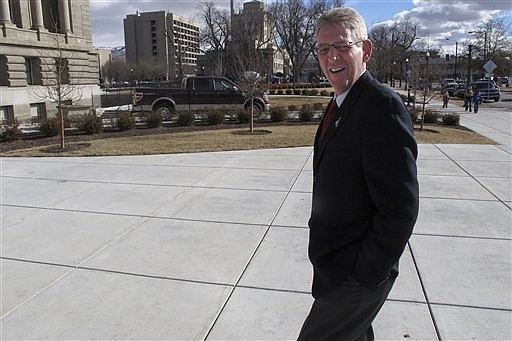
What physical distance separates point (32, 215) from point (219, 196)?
2522 millimetres

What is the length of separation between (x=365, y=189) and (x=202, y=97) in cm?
1790

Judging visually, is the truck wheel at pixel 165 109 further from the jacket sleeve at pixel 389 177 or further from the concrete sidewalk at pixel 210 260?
the jacket sleeve at pixel 389 177

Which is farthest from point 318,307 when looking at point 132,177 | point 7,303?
point 132,177

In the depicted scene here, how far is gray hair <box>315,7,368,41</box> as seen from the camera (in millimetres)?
1821

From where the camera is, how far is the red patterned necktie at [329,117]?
6.45 feet

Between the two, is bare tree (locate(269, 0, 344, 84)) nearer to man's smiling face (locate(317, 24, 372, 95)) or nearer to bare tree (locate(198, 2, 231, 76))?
bare tree (locate(198, 2, 231, 76))

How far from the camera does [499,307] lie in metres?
3.36

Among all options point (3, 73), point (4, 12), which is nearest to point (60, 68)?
point (3, 73)

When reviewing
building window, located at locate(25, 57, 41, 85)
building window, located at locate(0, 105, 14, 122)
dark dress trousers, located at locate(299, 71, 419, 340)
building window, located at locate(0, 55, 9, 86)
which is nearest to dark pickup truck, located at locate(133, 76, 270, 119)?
building window, located at locate(0, 105, 14, 122)

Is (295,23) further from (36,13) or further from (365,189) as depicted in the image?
(365,189)

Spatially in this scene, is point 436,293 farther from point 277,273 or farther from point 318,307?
point 318,307

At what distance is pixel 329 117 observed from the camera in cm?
202

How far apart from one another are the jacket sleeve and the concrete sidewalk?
1560 millimetres

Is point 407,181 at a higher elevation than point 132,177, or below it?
higher
